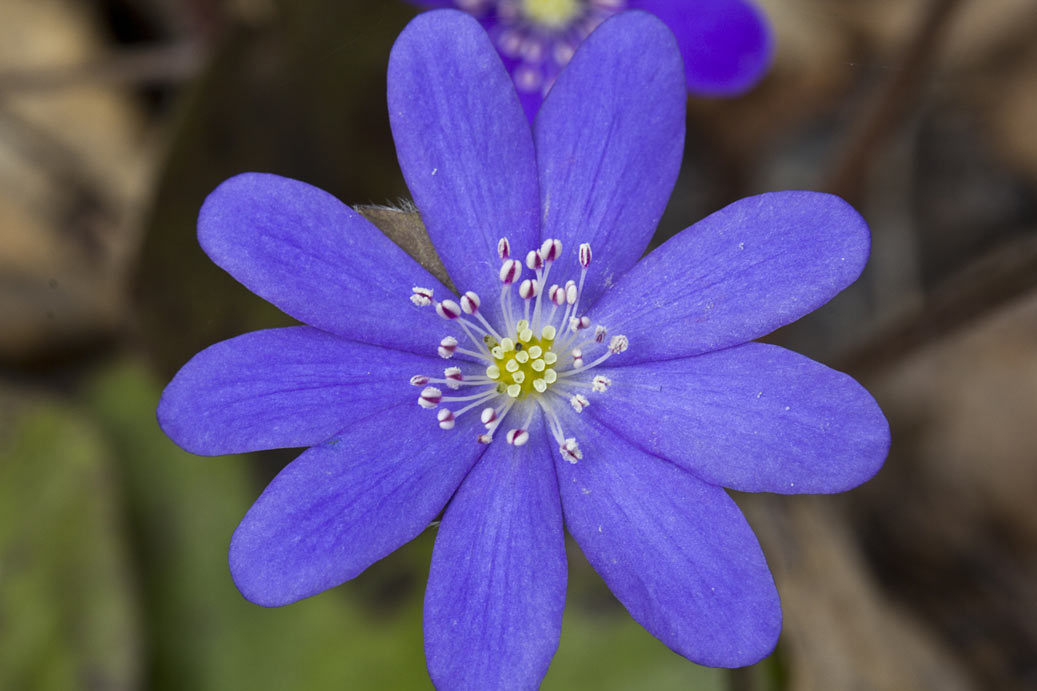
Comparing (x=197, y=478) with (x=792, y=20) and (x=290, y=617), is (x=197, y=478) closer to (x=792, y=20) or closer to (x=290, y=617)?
(x=290, y=617)

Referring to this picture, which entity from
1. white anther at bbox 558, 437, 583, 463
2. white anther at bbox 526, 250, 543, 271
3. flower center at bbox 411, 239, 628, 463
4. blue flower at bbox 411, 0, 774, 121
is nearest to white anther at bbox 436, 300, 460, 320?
flower center at bbox 411, 239, 628, 463

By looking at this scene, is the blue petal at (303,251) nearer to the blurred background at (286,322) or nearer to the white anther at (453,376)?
the white anther at (453,376)

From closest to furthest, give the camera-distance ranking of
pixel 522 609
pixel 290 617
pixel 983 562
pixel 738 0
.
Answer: pixel 522 609 → pixel 738 0 → pixel 290 617 → pixel 983 562

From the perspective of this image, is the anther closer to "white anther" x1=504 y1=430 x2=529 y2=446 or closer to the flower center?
the flower center

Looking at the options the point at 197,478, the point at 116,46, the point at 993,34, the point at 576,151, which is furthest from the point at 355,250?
the point at 993,34

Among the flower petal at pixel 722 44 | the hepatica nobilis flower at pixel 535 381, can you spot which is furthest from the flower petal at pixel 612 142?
the flower petal at pixel 722 44

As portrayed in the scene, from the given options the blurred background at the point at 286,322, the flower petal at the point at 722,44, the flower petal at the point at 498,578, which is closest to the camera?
the flower petal at the point at 498,578

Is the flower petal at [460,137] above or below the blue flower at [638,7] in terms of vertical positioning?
above
